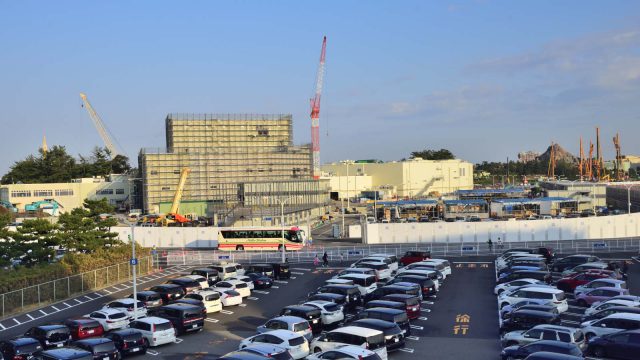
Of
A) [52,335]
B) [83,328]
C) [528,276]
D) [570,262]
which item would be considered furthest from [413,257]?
[52,335]

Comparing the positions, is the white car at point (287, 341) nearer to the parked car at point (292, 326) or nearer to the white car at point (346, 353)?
the parked car at point (292, 326)

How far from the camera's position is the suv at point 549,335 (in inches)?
738

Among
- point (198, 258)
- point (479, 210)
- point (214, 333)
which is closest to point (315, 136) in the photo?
point (479, 210)

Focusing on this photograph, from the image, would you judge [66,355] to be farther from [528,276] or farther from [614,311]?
[528,276]

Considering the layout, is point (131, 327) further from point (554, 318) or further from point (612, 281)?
point (612, 281)

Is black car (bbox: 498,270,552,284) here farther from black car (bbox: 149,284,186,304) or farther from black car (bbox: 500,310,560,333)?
black car (bbox: 149,284,186,304)

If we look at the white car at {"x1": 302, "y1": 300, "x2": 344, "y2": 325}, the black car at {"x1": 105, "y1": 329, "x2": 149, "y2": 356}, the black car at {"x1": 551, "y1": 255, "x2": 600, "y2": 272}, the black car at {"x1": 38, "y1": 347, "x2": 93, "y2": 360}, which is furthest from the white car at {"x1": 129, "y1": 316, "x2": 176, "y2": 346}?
the black car at {"x1": 551, "y1": 255, "x2": 600, "y2": 272}

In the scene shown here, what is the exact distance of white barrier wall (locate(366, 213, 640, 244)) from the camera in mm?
51281

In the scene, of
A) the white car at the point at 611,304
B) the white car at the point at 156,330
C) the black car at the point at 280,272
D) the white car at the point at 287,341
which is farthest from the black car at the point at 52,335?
the white car at the point at 611,304

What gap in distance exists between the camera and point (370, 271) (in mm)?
33594

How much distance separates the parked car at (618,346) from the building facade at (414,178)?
110758 mm

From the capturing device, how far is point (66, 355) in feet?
60.3

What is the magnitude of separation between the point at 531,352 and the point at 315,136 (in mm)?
132406

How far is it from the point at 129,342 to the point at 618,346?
52.5ft
